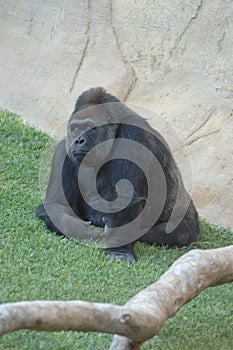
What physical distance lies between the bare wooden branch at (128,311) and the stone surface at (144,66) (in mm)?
2625

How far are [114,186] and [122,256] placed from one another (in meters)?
0.49

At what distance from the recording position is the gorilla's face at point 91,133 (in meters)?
4.94

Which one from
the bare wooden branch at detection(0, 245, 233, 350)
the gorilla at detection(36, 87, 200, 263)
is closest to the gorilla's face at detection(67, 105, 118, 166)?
the gorilla at detection(36, 87, 200, 263)

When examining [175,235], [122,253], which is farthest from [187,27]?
[122,253]

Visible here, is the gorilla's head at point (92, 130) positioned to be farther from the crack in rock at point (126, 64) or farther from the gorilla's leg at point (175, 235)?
the crack in rock at point (126, 64)

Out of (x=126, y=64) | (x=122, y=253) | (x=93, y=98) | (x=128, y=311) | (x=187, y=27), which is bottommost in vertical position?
(x=126, y=64)

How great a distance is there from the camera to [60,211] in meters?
4.98

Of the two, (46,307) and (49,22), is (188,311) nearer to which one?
(46,307)

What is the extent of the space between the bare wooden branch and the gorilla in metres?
1.43

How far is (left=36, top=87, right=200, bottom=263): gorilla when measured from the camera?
4832 mm

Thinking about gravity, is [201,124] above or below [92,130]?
below

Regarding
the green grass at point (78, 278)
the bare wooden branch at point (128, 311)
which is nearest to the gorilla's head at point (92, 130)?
the green grass at point (78, 278)

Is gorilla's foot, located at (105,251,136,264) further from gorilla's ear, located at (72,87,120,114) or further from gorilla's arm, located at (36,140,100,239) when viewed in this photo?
gorilla's ear, located at (72,87,120,114)

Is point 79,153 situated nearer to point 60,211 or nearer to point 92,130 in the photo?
point 92,130
